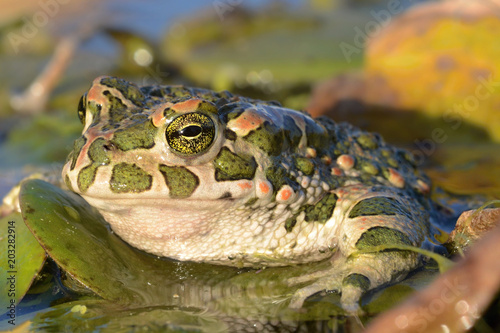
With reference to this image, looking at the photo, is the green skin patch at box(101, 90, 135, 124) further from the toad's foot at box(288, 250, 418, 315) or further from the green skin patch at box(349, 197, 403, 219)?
the green skin patch at box(349, 197, 403, 219)

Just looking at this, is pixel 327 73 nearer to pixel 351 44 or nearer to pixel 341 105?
pixel 351 44

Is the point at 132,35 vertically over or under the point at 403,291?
over

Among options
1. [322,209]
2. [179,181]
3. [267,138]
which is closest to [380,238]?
[322,209]

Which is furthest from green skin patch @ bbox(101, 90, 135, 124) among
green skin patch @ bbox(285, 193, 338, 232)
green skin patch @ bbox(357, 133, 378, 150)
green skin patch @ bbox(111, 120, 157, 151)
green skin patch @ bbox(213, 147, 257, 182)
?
green skin patch @ bbox(357, 133, 378, 150)

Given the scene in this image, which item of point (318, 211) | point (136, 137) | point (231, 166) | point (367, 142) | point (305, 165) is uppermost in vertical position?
point (136, 137)

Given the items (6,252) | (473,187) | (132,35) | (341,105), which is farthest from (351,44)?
(6,252)

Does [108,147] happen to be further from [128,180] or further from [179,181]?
[179,181]
